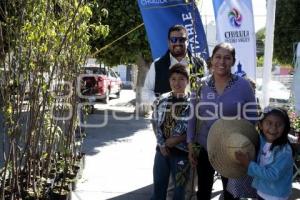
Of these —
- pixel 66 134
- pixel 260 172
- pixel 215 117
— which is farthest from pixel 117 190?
pixel 260 172

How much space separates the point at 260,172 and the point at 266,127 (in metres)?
0.34

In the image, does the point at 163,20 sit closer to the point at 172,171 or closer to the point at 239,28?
the point at 239,28

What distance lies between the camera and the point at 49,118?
470cm

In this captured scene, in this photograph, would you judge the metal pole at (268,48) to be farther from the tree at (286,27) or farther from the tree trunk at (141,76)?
the tree at (286,27)

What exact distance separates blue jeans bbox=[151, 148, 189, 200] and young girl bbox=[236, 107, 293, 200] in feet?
2.21

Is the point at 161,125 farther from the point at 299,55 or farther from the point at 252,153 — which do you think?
the point at 299,55

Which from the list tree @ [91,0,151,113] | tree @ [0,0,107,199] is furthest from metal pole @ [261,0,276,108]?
tree @ [91,0,151,113]

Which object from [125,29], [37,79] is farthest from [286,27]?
[37,79]

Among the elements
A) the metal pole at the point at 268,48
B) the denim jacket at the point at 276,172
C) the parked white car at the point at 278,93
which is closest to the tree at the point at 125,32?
the parked white car at the point at 278,93

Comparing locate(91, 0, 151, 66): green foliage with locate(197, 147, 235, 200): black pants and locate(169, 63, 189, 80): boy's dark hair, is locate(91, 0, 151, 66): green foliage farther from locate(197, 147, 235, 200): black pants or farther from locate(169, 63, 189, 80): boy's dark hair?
locate(197, 147, 235, 200): black pants

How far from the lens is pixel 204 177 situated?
12.4 ft

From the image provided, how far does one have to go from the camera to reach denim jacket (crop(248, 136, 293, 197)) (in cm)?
314

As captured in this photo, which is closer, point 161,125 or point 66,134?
point 161,125

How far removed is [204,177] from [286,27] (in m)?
13.2
